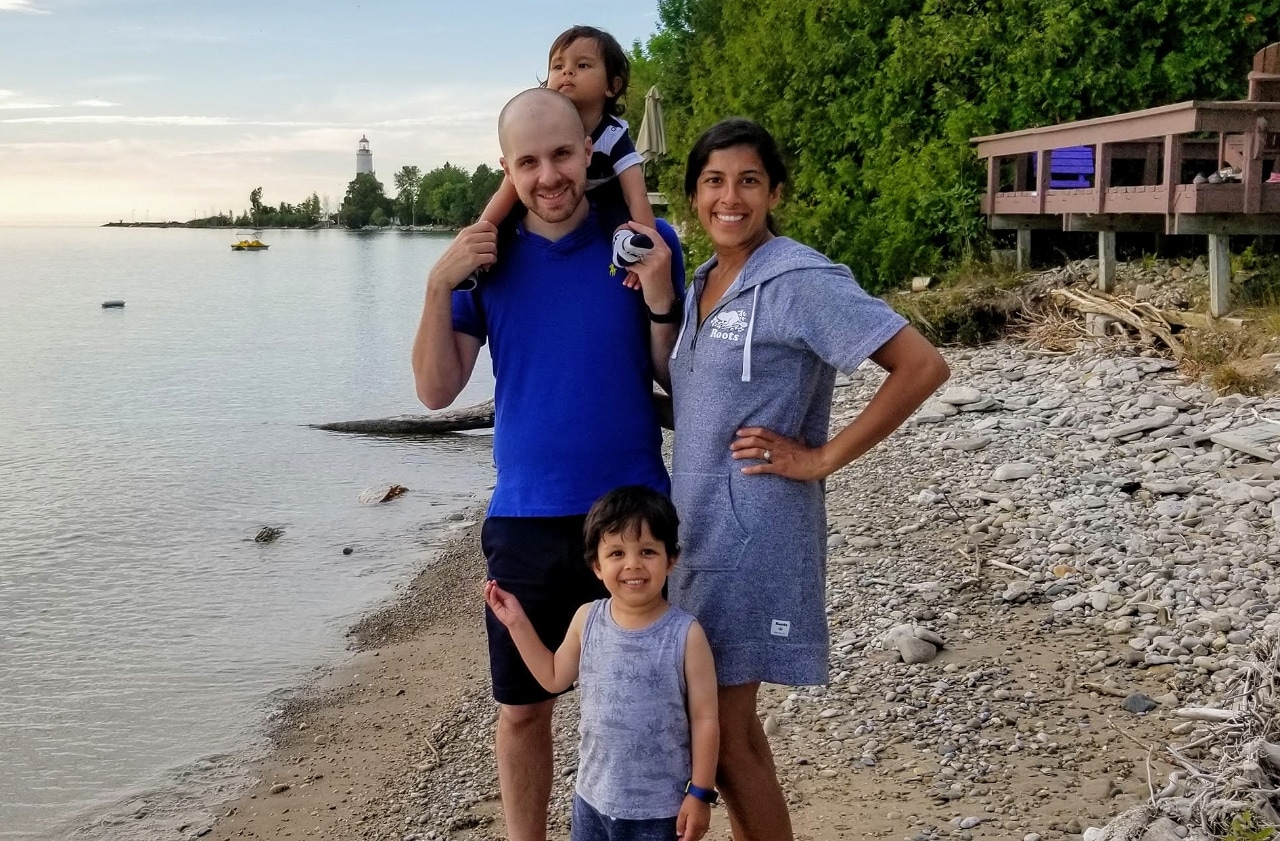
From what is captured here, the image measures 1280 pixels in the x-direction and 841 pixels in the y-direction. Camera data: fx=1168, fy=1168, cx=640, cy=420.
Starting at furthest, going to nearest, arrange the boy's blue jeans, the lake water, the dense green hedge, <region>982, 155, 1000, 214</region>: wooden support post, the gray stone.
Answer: <region>982, 155, 1000, 214</region>: wooden support post < the dense green hedge < the gray stone < the lake water < the boy's blue jeans

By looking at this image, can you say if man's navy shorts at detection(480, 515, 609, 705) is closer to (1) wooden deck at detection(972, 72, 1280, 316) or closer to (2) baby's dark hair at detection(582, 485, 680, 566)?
(2) baby's dark hair at detection(582, 485, 680, 566)

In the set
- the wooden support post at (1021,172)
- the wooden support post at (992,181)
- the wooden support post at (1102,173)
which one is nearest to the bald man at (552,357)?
the wooden support post at (1102,173)

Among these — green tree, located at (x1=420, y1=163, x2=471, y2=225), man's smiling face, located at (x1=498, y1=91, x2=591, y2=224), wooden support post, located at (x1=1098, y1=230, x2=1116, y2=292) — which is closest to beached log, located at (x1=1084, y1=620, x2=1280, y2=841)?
man's smiling face, located at (x1=498, y1=91, x2=591, y2=224)

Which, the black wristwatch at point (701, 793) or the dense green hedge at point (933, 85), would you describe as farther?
the dense green hedge at point (933, 85)

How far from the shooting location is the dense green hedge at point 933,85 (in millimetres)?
13742

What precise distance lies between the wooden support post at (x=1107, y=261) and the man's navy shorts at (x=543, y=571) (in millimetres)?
10527

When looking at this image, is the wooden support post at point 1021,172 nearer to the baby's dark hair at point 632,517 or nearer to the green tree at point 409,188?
the baby's dark hair at point 632,517

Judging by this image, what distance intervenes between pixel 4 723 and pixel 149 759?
4.92 feet

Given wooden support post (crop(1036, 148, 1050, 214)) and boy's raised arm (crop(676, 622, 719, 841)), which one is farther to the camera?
wooden support post (crop(1036, 148, 1050, 214))

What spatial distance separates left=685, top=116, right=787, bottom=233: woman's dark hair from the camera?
2.89 metres

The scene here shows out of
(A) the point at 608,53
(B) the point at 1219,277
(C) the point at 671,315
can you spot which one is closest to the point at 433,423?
(B) the point at 1219,277

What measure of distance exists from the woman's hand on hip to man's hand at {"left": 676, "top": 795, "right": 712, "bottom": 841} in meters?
0.79

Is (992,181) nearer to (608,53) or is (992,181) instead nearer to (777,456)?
(608,53)

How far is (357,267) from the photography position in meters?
94.6
